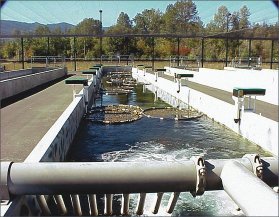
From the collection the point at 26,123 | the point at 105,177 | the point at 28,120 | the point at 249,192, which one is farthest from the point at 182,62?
the point at 249,192

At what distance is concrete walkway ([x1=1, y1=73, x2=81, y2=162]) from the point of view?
4939 mm

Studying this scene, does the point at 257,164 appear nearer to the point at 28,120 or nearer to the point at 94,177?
the point at 94,177

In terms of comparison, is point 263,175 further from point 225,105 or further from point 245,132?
point 225,105

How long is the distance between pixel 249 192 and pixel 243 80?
43.8 ft

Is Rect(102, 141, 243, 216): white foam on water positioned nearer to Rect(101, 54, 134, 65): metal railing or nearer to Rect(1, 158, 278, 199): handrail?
Rect(1, 158, 278, 199): handrail

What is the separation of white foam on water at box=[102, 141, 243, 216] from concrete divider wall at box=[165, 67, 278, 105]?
2.58 m

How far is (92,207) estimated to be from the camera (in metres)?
2.56

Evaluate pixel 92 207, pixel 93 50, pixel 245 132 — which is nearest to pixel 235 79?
pixel 245 132

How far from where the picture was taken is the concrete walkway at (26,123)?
16.2ft

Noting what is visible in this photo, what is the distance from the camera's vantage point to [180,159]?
6.60m

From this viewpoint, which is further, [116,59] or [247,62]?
[116,59]

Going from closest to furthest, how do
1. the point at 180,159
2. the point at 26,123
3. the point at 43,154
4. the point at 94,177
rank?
1. the point at 94,177
2. the point at 43,154
3. the point at 180,159
4. the point at 26,123

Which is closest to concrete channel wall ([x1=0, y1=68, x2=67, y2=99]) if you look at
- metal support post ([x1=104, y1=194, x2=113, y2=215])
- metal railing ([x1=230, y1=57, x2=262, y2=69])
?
metal support post ([x1=104, y1=194, x2=113, y2=215])

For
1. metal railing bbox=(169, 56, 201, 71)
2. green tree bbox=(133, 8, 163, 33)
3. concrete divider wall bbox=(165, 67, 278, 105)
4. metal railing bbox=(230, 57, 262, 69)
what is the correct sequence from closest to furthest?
green tree bbox=(133, 8, 163, 33)
concrete divider wall bbox=(165, 67, 278, 105)
metal railing bbox=(230, 57, 262, 69)
metal railing bbox=(169, 56, 201, 71)
